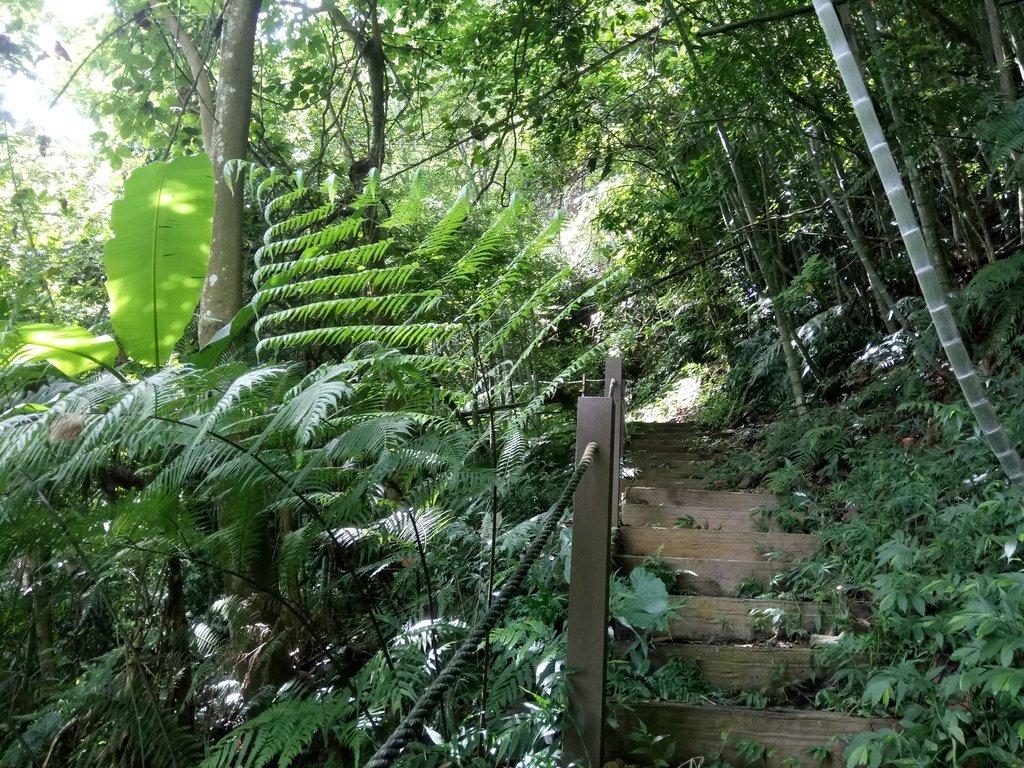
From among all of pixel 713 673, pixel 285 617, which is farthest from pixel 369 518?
pixel 713 673

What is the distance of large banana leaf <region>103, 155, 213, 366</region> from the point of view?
6.90ft

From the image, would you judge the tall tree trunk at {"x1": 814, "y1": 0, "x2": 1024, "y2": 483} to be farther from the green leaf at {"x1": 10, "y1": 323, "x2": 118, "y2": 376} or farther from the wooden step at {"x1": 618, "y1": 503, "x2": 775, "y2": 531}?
the green leaf at {"x1": 10, "y1": 323, "x2": 118, "y2": 376}

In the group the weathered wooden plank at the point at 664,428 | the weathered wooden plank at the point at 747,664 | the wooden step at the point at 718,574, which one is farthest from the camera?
the weathered wooden plank at the point at 664,428

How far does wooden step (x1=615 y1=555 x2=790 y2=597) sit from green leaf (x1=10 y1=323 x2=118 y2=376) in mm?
2414

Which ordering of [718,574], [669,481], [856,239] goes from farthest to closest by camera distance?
1. [669,481]
2. [856,239]
3. [718,574]

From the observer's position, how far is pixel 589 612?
6.51 ft

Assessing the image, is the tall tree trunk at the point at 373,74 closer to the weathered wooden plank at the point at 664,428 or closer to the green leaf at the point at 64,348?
the green leaf at the point at 64,348

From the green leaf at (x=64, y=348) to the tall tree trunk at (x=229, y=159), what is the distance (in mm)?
586

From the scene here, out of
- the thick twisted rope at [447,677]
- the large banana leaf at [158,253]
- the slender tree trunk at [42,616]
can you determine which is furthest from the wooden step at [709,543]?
the slender tree trunk at [42,616]

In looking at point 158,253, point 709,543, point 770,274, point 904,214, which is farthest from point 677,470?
point 158,253

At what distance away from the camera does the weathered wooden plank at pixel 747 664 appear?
2.56 meters

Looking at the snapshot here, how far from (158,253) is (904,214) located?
2394mm

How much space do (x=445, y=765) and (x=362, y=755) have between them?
0.30 metres

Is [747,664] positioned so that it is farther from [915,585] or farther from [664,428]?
[664,428]
